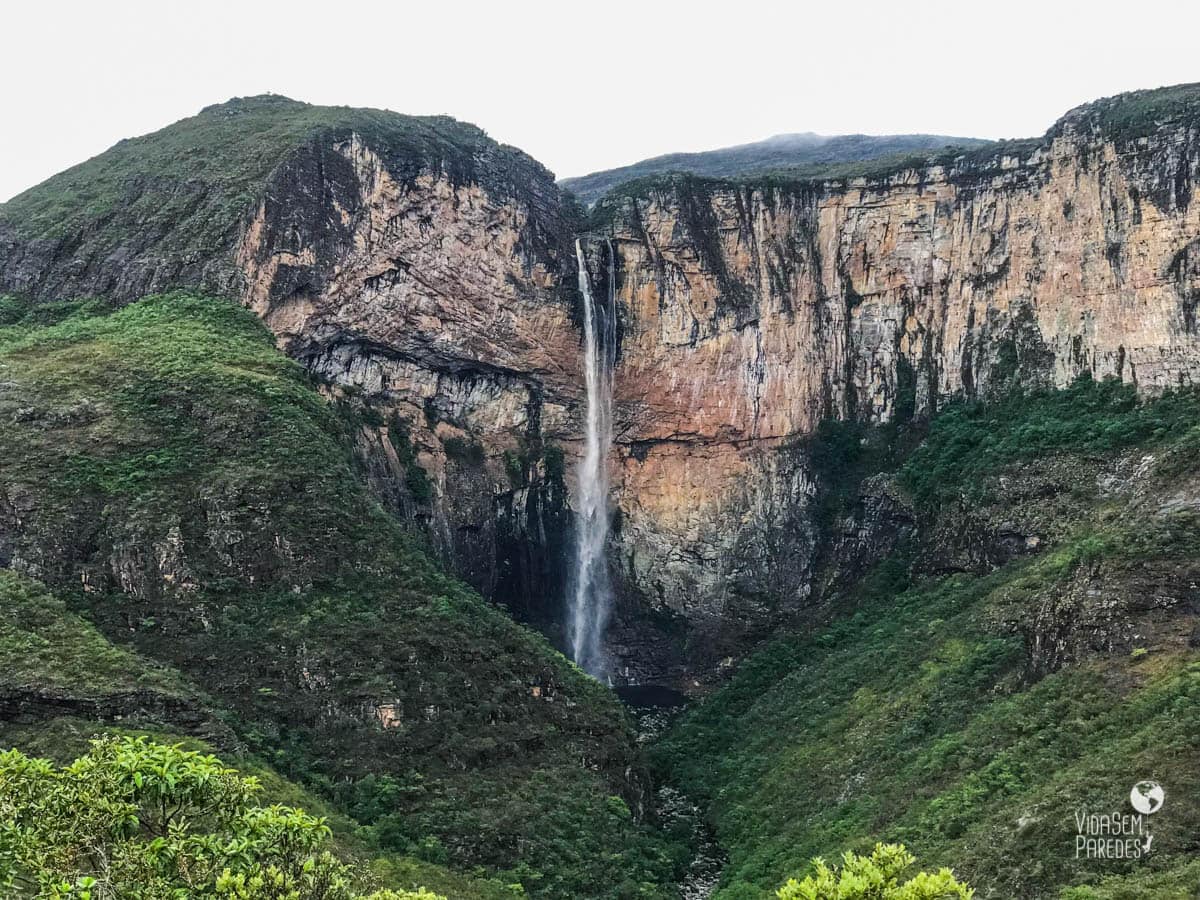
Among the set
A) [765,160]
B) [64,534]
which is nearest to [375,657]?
[64,534]

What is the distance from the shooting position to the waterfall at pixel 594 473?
4284cm

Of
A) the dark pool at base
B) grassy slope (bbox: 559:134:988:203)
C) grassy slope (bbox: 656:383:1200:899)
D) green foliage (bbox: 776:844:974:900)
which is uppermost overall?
grassy slope (bbox: 559:134:988:203)

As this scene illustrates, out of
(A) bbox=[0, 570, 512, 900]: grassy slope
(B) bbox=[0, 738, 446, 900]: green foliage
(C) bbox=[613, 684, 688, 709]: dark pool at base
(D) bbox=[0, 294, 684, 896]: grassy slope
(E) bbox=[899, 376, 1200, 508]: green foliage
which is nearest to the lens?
(B) bbox=[0, 738, 446, 900]: green foliage

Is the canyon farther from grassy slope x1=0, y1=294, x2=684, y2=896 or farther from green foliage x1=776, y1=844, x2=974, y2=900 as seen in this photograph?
green foliage x1=776, y1=844, x2=974, y2=900

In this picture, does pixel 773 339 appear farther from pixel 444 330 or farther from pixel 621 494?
pixel 444 330

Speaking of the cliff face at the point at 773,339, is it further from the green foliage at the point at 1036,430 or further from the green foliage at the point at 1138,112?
the green foliage at the point at 1138,112

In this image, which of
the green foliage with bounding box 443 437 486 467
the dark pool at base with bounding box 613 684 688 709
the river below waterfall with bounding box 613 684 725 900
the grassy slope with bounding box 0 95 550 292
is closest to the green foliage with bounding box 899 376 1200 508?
the dark pool at base with bounding box 613 684 688 709

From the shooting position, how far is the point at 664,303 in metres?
43.2

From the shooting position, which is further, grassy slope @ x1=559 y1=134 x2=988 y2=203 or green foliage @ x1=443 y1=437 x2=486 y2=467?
grassy slope @ x1=559 y1=134 x2=988 y2=203

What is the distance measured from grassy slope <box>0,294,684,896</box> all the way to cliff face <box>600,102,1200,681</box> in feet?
49.2

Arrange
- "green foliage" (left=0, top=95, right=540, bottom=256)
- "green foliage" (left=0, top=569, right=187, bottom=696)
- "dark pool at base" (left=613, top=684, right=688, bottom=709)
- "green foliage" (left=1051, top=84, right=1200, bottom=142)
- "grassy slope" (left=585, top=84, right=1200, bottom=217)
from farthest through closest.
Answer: "dark pool at base" (left=613, top=684, right=688, bottom=709)
"green foliage" (left=0, top=95, right=540, bottom=256)
"grassy slope" (left=585, top=84, right=1200, bottom=217)
"green foliage" (left=1051, top=84, right=1200, bottom=142)
"green foliage" (left=0, top=569, right=187, bottom=696)

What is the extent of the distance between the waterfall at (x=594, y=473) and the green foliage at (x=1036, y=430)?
41.6 ft

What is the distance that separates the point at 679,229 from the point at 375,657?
2502 cm

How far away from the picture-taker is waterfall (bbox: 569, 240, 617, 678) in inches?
1687
